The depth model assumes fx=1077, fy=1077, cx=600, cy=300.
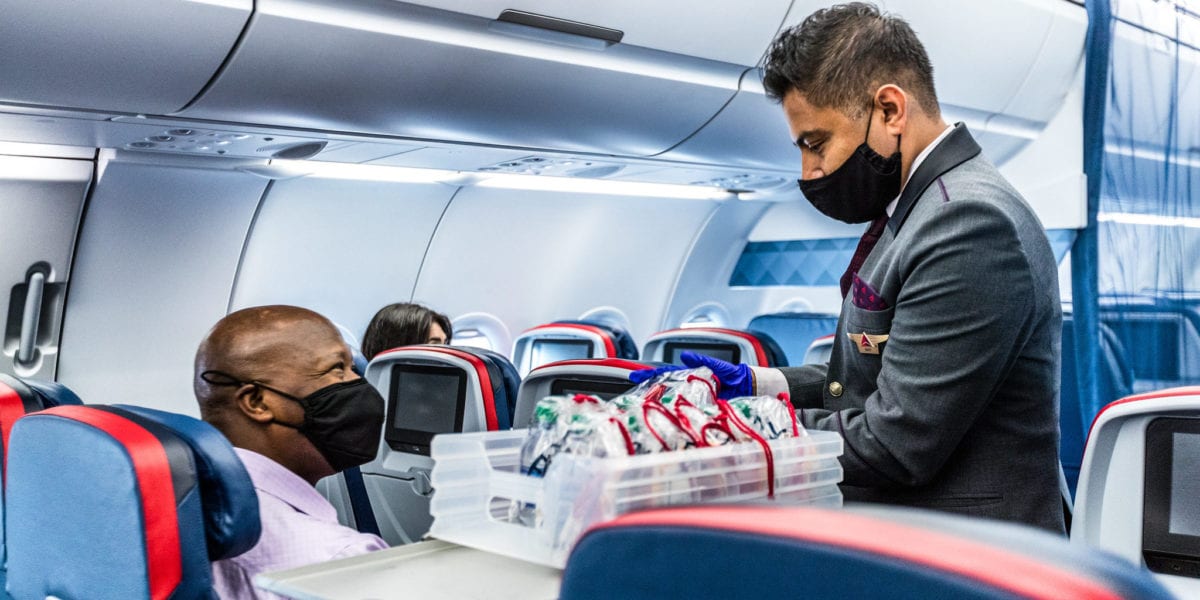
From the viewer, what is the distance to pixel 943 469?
1.80 meters

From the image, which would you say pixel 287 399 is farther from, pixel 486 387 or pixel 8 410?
pixel 486 387

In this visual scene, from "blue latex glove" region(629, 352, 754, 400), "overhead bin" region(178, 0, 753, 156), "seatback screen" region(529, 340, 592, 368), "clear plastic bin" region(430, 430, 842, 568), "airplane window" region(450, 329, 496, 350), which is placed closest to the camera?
"clear plastic bin" region(430, 430, 842, 568)

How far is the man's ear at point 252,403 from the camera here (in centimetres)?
245

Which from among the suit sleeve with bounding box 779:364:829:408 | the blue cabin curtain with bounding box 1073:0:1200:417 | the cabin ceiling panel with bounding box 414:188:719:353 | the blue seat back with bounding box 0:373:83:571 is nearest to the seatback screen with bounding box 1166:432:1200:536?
the suit sleeve with bounding box 779:364:829:408

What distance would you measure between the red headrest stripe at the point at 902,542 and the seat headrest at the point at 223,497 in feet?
3.68

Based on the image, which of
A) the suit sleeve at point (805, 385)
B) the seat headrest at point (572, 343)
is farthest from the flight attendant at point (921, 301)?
the seat headrest at point (572, 343)

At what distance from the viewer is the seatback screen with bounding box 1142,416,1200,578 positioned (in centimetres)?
226

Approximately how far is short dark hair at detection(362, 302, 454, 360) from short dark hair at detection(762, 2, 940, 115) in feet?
12.1

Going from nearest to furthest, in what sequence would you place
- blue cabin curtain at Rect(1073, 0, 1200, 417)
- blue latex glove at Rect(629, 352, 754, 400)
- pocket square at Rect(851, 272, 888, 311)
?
pocket square at Rect(851, 272, 888, 311), blue latex glove at Rect(629, 352, 754, 400), blue cabin curtain at Rect(1073, 0, 1200, 417)

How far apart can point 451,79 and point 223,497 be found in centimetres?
289

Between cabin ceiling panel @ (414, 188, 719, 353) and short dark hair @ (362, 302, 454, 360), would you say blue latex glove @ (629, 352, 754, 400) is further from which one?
cabin ceiling panel @ (414, 188, 719, 353)

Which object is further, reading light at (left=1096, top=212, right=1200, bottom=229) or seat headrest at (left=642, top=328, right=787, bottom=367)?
seat headrest at (left=642, top=328, right=787, bottom=367)

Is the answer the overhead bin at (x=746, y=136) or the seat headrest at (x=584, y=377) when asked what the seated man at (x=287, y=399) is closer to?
the seat headrest at (x=584, y=377)

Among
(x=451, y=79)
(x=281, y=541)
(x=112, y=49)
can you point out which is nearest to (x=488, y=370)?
(x=451, y=79)
